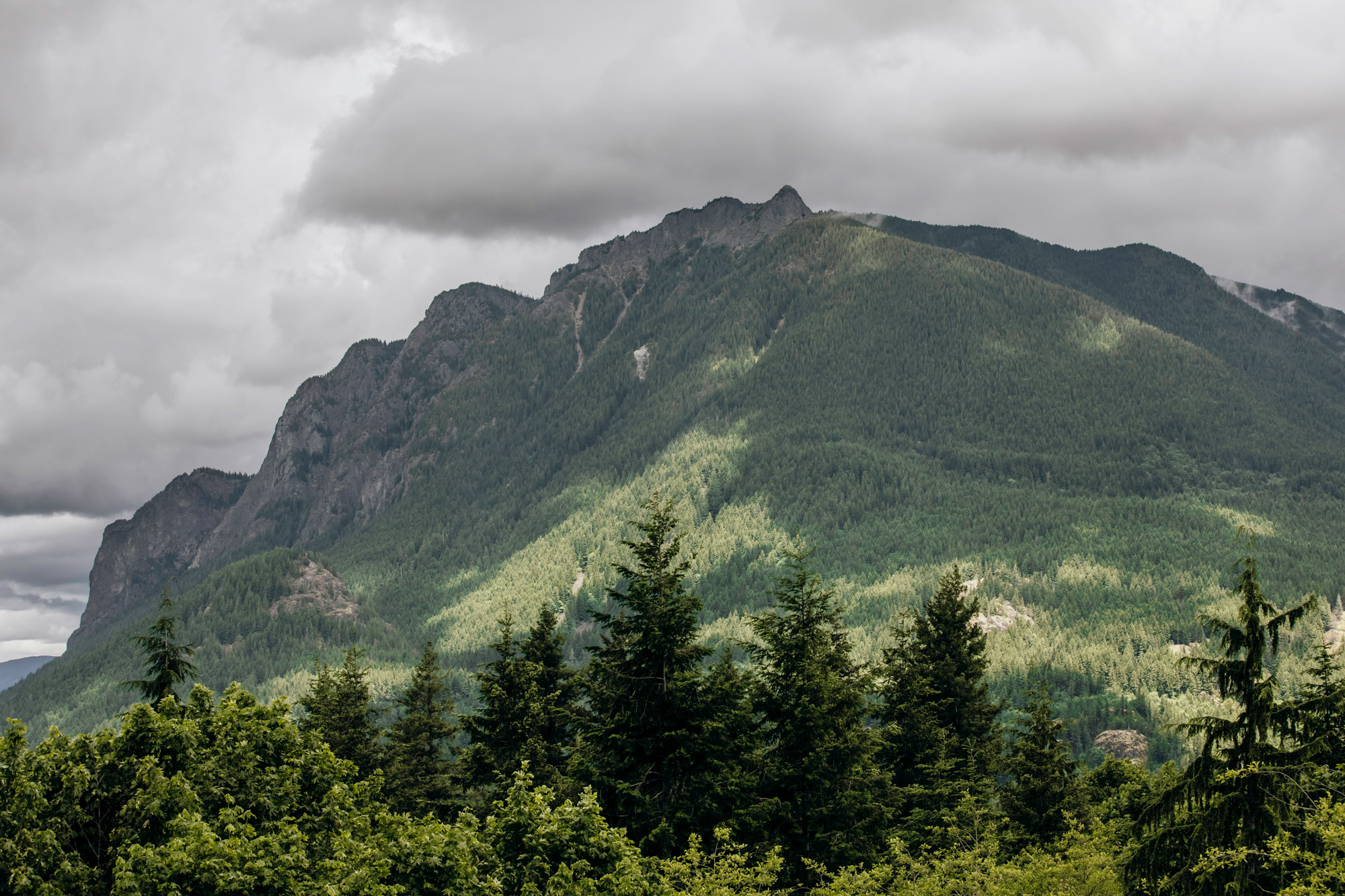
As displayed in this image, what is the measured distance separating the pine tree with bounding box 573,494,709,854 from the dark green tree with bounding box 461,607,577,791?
18.9 feet

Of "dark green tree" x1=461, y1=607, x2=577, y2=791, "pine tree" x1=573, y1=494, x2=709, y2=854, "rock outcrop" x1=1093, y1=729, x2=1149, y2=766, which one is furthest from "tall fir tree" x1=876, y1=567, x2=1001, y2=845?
"rock outcrop" x1=1093, y1=729, x2=1149, y2=766

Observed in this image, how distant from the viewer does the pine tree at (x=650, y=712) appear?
122ft

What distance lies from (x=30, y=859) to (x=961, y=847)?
3219 centimetres

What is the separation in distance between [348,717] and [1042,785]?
126 feet

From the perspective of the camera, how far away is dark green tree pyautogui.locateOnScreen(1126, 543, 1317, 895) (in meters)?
24.4

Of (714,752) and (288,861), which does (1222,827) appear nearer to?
(714,752)

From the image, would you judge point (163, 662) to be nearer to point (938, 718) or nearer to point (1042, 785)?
point (938, 718)

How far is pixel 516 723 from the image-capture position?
152ft

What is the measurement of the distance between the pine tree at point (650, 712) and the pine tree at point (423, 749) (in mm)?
15203

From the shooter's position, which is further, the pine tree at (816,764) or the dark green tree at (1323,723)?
the pine tree at (816,764)

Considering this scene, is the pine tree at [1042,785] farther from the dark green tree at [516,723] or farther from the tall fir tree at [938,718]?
the dark green tree at [516,723]

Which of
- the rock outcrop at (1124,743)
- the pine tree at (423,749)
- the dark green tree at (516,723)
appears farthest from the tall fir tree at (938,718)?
the rock outcrop at (1124,743)

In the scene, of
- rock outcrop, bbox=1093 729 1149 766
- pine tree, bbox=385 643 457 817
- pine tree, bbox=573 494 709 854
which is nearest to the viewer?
pine tree, bbox=573 494 709 854

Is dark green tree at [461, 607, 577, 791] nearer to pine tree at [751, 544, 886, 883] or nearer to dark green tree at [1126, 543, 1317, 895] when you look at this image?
pine tree at [751, 544, 886, 883]
